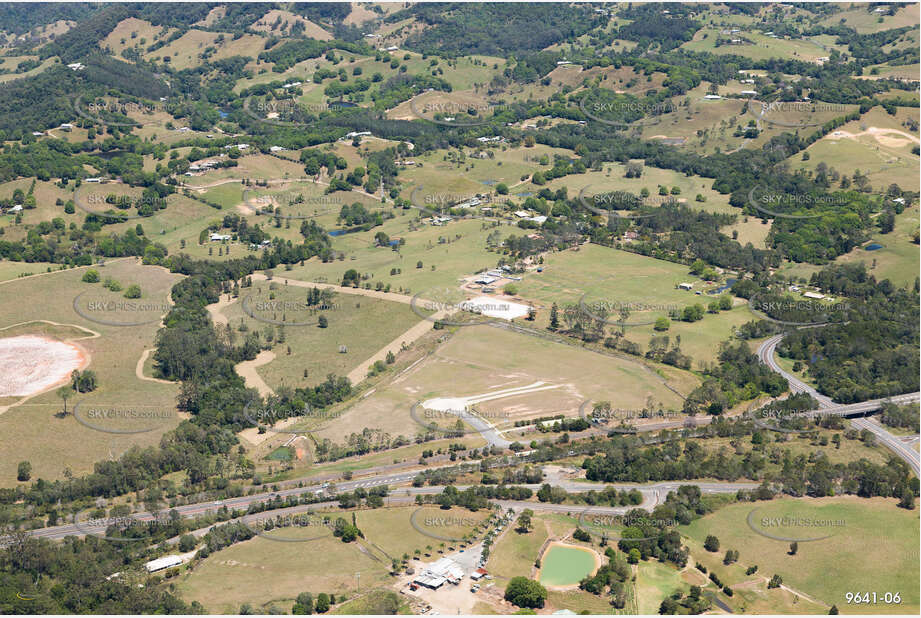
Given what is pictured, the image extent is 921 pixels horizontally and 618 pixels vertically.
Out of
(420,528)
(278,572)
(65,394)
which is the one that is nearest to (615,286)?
(420,528)

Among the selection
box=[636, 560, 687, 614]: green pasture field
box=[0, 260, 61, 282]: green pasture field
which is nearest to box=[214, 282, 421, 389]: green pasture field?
box=[0, 260, 61, 282]: green pasture field

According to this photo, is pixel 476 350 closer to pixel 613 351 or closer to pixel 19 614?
pixel 613 351

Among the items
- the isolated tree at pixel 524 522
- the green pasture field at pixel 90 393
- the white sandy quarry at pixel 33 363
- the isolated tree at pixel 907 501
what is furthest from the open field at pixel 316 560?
the white sandy quarry at pixel 33 363

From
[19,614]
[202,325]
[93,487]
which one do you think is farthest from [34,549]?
[202,325]

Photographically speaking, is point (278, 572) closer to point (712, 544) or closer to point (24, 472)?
point (24, 472)

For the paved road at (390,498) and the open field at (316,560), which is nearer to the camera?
the open field at (316,560)

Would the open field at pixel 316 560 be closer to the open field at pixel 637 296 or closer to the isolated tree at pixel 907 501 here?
the isolated tree at pixel 907 501

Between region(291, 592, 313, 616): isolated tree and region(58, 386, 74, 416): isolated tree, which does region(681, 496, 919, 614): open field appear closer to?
region(291, 592, 313, 616): isolated tree
